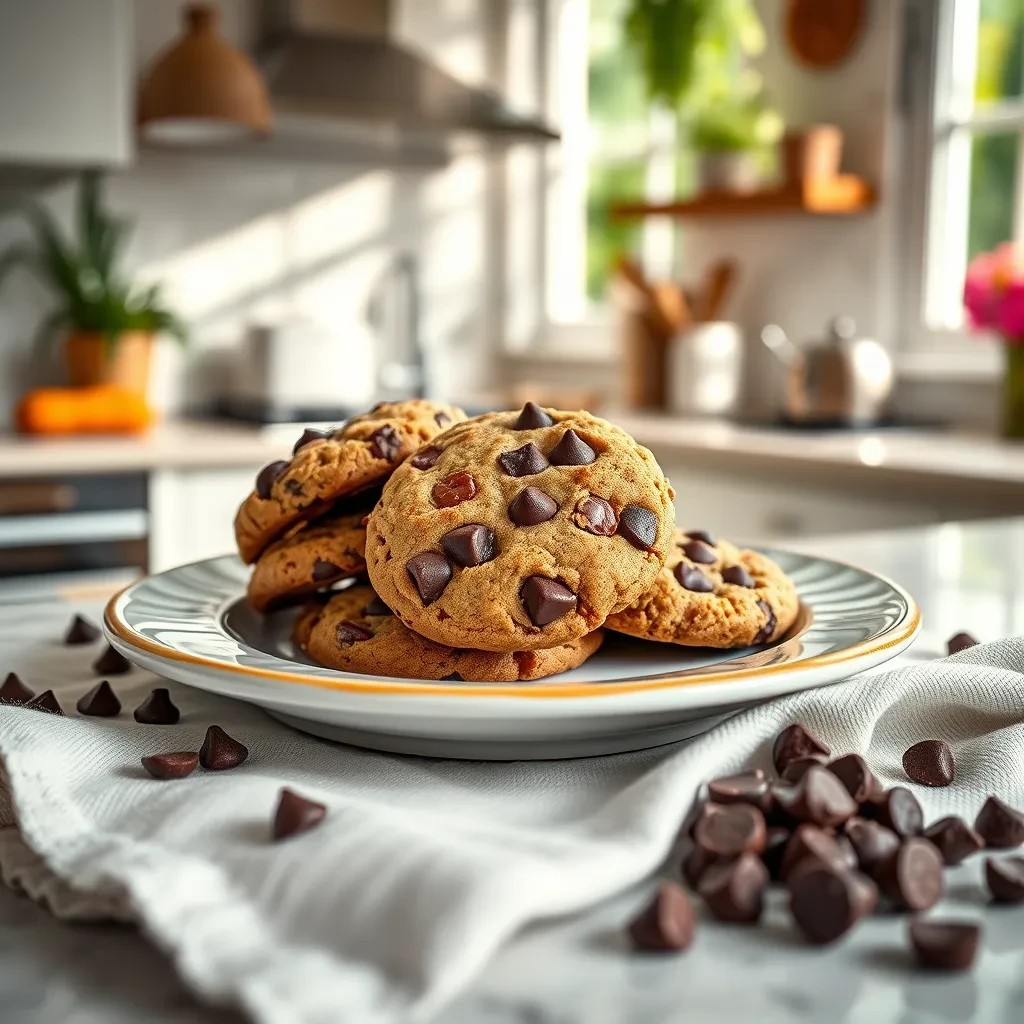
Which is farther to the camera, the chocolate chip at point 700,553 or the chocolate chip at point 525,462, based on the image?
the chocolate chip at point 700,553

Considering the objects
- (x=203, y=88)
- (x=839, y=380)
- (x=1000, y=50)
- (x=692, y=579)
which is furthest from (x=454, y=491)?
(x=1000, y=50)

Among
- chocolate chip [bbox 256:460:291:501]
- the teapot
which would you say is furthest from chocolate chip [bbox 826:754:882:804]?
the teapot

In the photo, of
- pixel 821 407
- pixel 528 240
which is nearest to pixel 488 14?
pixel 528 240

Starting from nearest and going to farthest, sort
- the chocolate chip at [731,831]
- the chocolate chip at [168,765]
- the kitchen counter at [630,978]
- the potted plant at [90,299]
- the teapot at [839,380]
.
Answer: the kitchen counter at [630,978] < the chocolate chip at [731,831] < the chocolate chip at [168,765] < the teapot at [839,380] < the potted plant at [90,299]

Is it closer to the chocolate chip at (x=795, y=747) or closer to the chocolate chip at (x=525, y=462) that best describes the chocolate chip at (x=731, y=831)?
the chocolate chip at (x=795, y=747)

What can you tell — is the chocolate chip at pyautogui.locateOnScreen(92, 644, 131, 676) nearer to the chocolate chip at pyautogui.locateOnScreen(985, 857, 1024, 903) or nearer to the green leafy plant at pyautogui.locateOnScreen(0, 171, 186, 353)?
the chocolate chip at pyautogui.locateOnScreen(985, 857, 1024, 903)

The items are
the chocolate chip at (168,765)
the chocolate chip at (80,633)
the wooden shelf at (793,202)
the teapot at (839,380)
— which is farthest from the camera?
the wooden shelf at (793,202)

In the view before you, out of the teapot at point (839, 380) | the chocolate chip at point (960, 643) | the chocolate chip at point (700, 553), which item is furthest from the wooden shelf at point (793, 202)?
the chocolate chip at point (700, 553)
